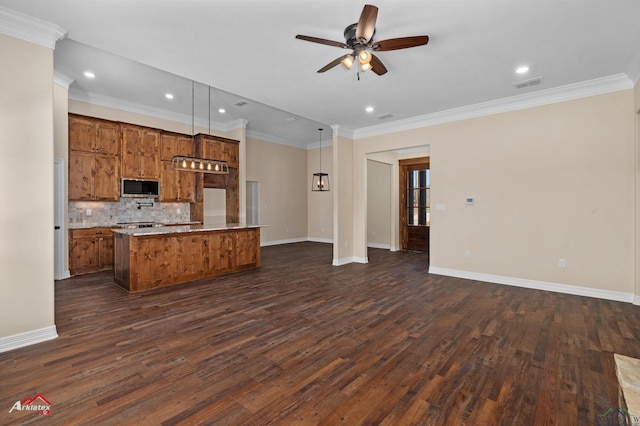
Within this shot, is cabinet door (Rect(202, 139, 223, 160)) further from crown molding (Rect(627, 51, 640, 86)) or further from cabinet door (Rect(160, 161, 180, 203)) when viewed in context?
crown molding (Rect(627, 51, 640, 86))

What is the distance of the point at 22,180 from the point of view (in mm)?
2771

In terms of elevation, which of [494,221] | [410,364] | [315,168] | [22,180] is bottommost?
[410,364]

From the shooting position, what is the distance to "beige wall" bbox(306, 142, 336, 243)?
33.1ft

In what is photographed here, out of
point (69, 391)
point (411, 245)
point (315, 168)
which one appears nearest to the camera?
point (69, 391)

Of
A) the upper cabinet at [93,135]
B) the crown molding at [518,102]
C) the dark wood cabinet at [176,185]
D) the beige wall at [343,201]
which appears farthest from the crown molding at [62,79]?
the crown molding at [518,102]

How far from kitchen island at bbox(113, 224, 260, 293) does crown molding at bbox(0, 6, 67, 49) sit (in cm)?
250

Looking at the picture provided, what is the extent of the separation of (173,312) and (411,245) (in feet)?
21.4

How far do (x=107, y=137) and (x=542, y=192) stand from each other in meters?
7.76

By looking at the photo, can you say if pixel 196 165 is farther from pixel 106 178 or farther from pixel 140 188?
pixel 106 178

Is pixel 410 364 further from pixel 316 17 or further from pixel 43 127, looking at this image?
pixel 43 127

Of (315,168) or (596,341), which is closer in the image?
(596,341)

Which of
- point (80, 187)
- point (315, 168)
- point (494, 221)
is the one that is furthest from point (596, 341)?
point (315, 168)

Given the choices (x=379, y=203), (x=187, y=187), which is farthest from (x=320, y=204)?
(x=187, y=187)

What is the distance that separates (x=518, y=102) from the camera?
4809mm
